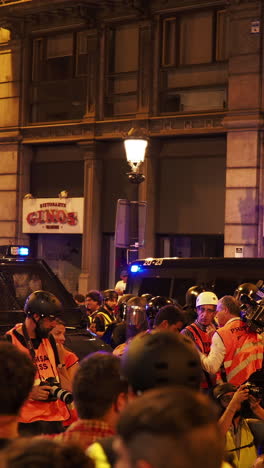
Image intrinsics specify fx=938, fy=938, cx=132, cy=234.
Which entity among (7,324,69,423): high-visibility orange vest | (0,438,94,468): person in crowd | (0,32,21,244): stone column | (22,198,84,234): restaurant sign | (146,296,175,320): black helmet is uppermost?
(0,32,21,244): stone column

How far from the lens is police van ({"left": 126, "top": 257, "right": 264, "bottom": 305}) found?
13.6 m

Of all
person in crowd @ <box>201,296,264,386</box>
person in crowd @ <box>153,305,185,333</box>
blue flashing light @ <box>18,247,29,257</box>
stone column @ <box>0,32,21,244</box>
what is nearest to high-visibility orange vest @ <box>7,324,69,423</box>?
person in crowd @ <box>153,305,185,333</box>

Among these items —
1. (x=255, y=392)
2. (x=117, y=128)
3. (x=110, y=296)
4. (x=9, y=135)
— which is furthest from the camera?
(x=9, y=135)

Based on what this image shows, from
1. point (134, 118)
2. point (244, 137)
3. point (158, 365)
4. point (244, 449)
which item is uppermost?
point (134, 118)

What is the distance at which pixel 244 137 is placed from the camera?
813 inches

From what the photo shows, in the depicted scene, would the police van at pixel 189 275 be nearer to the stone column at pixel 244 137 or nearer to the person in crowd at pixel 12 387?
the stone column at pixel 244 137

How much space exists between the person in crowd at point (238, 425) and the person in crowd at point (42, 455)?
3838 millimetres

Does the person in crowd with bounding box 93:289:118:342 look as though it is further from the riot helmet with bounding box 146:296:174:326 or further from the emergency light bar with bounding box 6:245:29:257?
the riot helmet with bounding box 146:296:174:326

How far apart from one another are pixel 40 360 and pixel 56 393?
0.68 meters

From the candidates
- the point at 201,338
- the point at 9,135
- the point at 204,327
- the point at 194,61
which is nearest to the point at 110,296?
the point at 204,327

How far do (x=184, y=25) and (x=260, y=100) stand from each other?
3193 millimetres

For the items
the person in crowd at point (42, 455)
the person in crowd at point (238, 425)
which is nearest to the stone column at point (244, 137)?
the person in crowd at point (238, 425)

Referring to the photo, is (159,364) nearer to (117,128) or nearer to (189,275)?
(189,275)

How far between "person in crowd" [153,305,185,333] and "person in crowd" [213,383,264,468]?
3.69 ft
